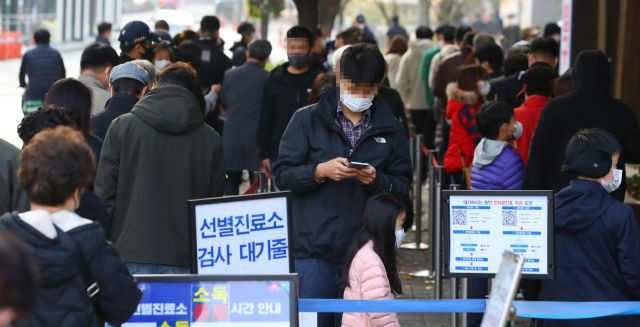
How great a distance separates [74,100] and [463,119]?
5.06 meters

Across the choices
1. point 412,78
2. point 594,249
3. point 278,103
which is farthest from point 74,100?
point 412,78

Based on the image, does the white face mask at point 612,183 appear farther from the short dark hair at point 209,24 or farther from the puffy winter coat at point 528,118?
the short dark hair at point 209,24

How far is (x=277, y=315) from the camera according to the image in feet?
15.8

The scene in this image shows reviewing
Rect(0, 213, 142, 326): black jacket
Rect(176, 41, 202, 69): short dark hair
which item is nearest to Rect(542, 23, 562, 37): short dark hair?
Rect(176, 41, 202, 69): short dark hair

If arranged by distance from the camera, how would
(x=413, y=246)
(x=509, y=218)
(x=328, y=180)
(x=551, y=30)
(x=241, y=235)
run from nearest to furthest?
1. (x=241, y=235)
2. (x=509, y=218)
3. (x=328, y=180)
4. (x=413, y=246)
5. (x=551, y=30)

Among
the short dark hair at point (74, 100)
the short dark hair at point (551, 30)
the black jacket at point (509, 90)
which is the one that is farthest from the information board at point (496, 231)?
the short dark hair at point (551, 30)

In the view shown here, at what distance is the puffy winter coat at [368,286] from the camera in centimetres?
596

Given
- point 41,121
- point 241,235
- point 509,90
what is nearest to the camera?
point 41,121

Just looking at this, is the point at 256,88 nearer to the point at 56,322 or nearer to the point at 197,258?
the point at 197,258

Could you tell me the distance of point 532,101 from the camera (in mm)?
9281

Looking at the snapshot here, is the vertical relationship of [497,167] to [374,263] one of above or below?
above

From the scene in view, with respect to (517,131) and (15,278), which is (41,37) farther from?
(15,278)

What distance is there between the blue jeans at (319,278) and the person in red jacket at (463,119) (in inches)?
151

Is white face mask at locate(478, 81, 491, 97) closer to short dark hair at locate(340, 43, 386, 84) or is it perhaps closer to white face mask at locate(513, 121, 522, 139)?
white face mask at locate(513, 121, 522, 139)
